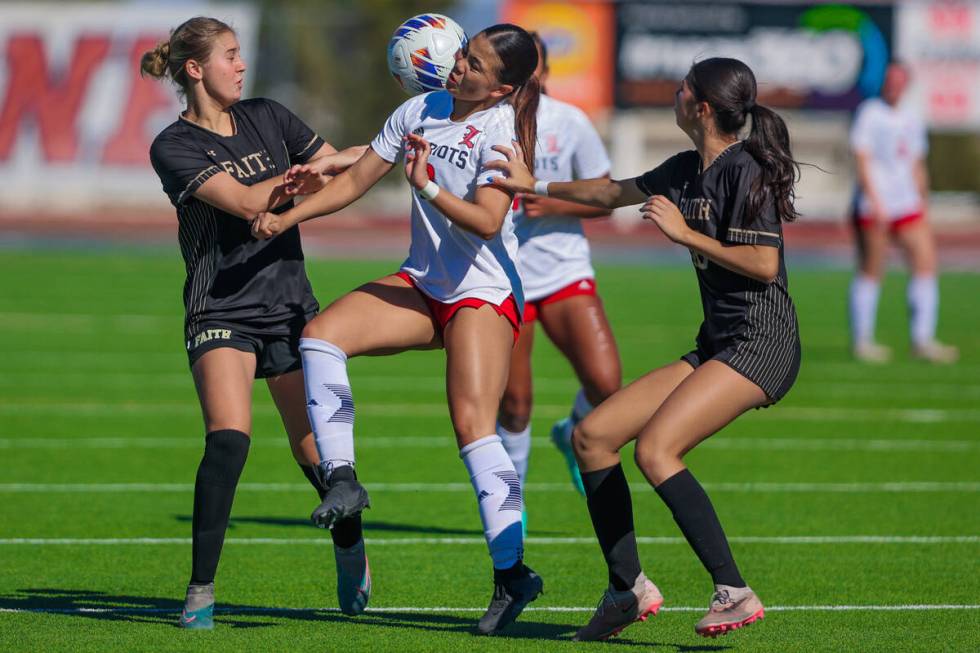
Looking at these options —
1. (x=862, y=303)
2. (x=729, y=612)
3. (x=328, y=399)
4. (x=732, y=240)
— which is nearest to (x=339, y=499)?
(x=328, y=399)

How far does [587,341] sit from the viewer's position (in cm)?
764

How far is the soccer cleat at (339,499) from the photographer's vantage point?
197 inches

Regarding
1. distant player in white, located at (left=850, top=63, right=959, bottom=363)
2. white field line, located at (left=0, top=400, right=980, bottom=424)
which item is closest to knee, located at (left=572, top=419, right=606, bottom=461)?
white field line, located at (left=0, top=400, right=980, bottom=424)

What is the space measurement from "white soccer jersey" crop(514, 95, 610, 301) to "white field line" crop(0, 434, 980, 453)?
8.54ft

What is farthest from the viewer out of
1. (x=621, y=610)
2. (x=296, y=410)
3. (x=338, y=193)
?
(x=296, y=410)

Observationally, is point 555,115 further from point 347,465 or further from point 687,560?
point 347,465

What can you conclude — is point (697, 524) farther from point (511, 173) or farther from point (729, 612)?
point (511, 173)

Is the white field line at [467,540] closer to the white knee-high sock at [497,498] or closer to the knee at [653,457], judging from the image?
the white knee-high sock at [497,498]

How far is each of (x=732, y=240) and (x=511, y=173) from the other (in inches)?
32.9

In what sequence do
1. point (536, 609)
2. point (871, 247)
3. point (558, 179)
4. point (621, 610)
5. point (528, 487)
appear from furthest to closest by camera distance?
point (871, 247) → point (528, 487) → point (558, 179) → point (536, 609) → point (621, 610)

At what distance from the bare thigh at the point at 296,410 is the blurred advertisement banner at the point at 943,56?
34.1 meters

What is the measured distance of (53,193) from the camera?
121 ft

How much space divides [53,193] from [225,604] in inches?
1283

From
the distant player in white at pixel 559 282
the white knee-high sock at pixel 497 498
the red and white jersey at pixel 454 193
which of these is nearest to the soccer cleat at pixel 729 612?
the white knee-high sock at pixel 497 498
